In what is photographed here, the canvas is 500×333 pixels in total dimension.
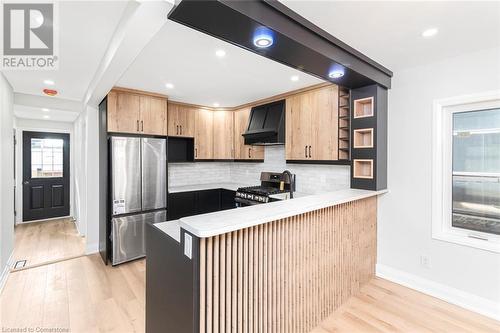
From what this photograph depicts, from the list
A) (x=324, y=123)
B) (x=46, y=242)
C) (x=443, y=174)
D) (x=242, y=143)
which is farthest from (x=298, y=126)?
(x=46, y=242)

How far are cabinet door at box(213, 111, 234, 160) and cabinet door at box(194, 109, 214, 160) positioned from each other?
3.8 inches

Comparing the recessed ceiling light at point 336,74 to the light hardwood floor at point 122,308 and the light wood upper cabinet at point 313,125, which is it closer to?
the light wood upper cabinet at point 313,125

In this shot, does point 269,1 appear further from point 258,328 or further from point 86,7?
point 258,328

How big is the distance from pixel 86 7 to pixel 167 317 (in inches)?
87.0

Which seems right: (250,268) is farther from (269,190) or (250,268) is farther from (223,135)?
(223,135)

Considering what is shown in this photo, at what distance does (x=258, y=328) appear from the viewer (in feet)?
5.51

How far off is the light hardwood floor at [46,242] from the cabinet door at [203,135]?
2570mm

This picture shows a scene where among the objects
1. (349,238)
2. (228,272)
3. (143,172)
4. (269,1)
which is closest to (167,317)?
(228,272)

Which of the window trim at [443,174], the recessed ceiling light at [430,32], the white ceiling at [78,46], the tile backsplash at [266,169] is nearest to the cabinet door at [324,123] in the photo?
the tile backsplash at [266,169]

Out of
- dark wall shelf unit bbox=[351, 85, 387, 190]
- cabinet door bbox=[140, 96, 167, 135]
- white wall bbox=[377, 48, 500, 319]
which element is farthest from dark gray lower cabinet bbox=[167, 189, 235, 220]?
white wall bbox=[377, 48, 500, 319]

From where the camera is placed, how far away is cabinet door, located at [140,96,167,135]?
12.1 ft

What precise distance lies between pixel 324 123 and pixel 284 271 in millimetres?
2170

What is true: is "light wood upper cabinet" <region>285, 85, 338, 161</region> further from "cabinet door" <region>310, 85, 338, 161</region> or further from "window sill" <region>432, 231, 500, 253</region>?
"window sill" <region>432, 231, 500, 253</region>

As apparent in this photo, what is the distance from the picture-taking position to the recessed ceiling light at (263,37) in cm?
156
